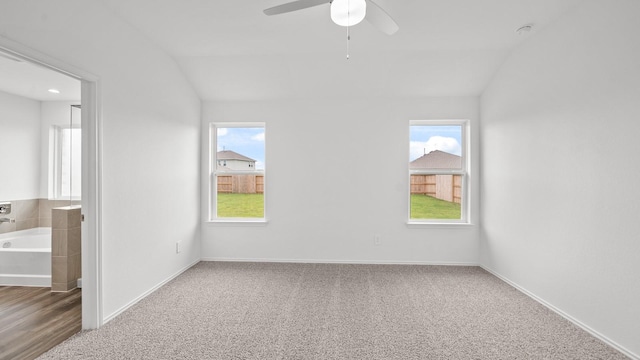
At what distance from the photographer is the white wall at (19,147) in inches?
146

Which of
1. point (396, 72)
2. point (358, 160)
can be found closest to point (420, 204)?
point (358, 160)

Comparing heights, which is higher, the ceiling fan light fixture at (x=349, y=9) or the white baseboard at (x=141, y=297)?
the ceiling fan light fixture at (x=349, y=9)

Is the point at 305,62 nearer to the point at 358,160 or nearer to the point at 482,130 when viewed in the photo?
the point at 358,160

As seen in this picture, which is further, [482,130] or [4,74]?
[482,130]

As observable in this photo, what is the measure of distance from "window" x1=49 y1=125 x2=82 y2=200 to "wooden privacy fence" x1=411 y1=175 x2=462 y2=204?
4.80m

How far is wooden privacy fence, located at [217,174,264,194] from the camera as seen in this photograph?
410cm

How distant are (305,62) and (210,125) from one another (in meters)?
1.63

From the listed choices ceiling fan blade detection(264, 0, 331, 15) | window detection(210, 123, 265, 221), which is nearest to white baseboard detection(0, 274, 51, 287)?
window detection(210, 123, 265, 221)

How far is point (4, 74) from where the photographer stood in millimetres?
3137

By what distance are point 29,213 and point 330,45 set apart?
4.68 metres

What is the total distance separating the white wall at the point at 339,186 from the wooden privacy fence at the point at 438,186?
216 mm

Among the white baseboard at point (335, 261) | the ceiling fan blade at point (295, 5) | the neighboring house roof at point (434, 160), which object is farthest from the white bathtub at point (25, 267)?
the neighboring house roof at point (434, 160)

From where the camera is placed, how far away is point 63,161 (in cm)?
420

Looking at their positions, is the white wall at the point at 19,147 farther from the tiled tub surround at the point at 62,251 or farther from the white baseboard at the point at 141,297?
the white baseboard at the point at 141,297
